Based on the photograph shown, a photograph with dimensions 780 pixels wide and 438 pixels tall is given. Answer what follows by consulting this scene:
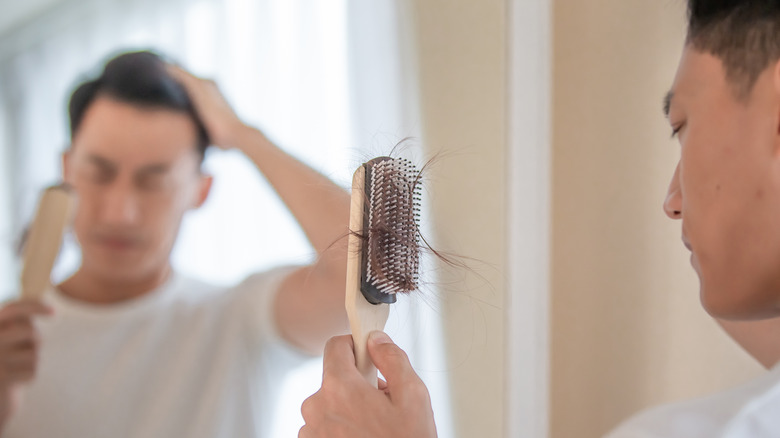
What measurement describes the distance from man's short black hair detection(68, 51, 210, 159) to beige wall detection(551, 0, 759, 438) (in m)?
0.49

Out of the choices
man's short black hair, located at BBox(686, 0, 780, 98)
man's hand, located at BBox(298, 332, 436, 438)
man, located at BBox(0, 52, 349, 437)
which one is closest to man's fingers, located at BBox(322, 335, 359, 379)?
man's hand, located at BBox(298, 332, 436, 438)

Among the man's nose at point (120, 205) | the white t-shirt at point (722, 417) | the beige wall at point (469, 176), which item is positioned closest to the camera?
the white t-shirt at point (722, 417)

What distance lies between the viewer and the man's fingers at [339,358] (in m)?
0.44

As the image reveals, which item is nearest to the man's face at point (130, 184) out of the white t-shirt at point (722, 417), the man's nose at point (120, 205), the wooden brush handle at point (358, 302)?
the man's nose at point (120, 205)

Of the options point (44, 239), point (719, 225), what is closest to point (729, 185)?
point (719, 225)

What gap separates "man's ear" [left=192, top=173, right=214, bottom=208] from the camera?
1.84 feet

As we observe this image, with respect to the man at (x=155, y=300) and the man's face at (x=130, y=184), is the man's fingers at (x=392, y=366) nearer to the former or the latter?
the man at (x=155, y=300)

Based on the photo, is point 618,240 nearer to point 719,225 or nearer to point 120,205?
point 719,225

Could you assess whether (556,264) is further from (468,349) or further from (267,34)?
(267,34)

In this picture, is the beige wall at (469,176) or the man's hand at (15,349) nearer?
the man's hand at (15,349)

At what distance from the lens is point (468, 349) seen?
2.29ft

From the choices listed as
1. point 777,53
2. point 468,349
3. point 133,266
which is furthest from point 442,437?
point 777,53

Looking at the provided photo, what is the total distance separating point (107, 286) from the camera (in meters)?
0.53

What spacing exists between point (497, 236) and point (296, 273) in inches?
10.2
